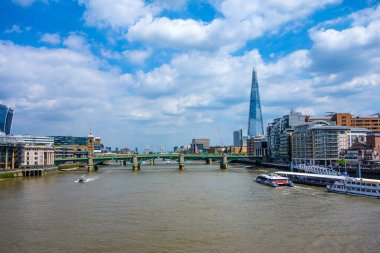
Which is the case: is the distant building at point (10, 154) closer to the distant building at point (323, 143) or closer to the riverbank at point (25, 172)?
the riverbank at point (25, 172)

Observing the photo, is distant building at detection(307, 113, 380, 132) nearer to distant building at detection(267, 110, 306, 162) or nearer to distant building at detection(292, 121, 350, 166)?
distant building at detection(267, 110, 306, 162)

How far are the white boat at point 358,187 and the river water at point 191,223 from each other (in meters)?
1.99

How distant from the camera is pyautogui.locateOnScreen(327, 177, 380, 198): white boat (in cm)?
5304

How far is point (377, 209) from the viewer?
4306 centimetres

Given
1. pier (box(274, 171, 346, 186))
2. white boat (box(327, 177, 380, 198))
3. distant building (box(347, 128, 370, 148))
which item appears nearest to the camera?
white boat (box(327, 177, 380, 198))

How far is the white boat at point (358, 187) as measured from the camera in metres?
53.0

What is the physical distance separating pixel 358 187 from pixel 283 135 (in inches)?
3935

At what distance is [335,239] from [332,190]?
3162 centimetres

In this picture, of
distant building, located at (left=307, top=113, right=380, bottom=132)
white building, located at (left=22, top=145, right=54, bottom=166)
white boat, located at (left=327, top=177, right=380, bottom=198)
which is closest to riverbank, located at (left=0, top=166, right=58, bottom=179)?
white building, located at (left=22, top=145, right=54, bottom=166)

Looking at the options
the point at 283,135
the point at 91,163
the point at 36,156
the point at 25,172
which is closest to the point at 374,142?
the point at 283,135

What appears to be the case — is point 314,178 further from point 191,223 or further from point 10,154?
point 10,154

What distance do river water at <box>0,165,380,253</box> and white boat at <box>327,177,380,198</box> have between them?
1.99 m

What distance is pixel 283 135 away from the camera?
154m

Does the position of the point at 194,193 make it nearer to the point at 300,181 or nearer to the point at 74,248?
the point at 300,181
